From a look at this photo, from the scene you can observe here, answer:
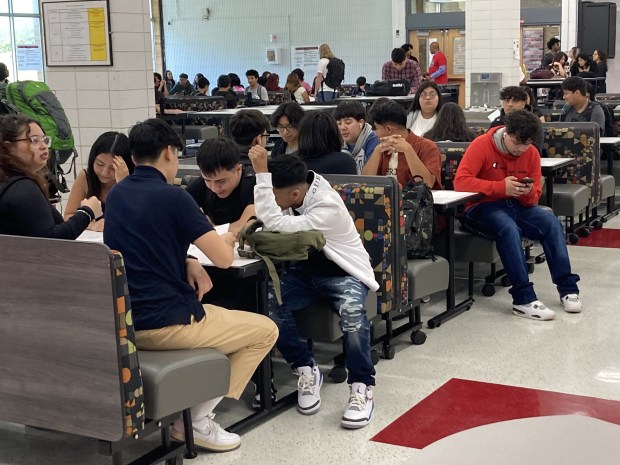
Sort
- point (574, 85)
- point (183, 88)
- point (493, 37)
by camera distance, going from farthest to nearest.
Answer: point (183, 88) → point (493, 37) → point (574, 85)

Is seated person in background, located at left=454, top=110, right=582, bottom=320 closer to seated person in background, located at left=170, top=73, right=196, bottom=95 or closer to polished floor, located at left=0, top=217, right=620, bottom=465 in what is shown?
polished floor, located at left=0, top=217, right=620, bottom=465

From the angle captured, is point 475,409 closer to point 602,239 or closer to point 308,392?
point 308,392

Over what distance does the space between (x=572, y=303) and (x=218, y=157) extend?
2.34m

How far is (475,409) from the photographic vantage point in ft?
12.3

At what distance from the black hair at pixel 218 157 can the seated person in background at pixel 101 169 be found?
416 mm

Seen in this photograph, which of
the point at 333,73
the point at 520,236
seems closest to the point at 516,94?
the point at 520,236

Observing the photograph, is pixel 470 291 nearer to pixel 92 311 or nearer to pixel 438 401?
Answer: pixel 438 401

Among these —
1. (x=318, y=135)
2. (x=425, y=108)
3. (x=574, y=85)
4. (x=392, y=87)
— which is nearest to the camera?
(x=318, y=135)

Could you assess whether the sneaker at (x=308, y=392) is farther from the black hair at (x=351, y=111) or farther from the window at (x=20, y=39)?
the window at (x=20, y=39)

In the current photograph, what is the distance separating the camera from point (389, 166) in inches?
192

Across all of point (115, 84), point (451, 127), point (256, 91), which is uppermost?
point (115, 84)

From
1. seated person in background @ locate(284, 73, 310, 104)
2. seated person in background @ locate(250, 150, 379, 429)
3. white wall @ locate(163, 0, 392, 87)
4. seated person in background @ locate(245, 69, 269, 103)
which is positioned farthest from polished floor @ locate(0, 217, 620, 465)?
white wall @ locate(163, 0, 392, 87)

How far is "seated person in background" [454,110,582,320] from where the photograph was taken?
504 cm

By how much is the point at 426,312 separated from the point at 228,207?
5.31 ft
